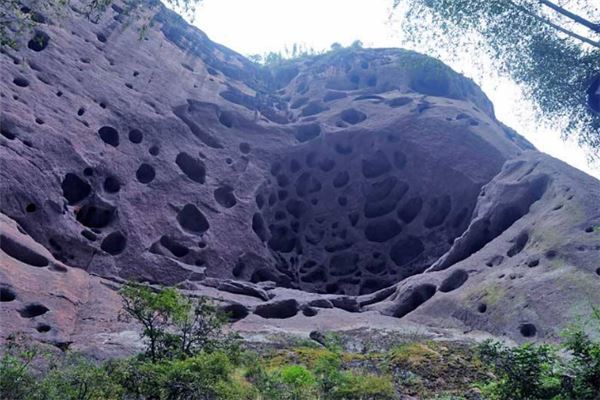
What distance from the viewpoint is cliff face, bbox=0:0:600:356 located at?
13.7 m

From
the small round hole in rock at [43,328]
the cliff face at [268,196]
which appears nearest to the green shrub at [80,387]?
the cliff face at [268,196]

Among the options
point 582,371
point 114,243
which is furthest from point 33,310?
point 582,371

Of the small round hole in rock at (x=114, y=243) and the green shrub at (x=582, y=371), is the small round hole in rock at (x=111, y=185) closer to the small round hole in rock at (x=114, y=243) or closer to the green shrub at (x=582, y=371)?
the small round hole in rock at (x=114, y=243)

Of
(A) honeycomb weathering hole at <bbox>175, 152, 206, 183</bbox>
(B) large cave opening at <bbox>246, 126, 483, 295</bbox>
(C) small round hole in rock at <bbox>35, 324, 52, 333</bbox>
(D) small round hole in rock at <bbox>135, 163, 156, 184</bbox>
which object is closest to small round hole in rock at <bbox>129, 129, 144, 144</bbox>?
(D) small round hole in rock at <bbox>135, 163, 156, 184</bbox>

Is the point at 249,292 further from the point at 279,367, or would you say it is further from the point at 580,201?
the point at 580,201

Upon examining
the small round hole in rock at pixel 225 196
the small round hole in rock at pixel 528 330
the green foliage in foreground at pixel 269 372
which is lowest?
the green foliage in foreground at pixel 269 372

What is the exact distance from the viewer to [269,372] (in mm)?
8297

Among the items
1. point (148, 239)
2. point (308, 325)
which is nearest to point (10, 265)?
Result: point (148, 239)

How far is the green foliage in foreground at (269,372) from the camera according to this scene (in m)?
5.70

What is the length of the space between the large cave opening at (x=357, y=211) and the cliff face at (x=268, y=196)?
0.07m

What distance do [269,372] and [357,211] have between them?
1676cm

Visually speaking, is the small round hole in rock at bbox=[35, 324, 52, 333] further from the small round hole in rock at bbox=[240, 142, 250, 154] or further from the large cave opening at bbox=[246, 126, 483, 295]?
the small round hole in rock at bbox=[240, 142, 250, 154]

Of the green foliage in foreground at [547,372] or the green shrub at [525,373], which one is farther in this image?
the green shrub at [525,373]

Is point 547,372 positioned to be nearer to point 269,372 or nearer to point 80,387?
point 269,372
